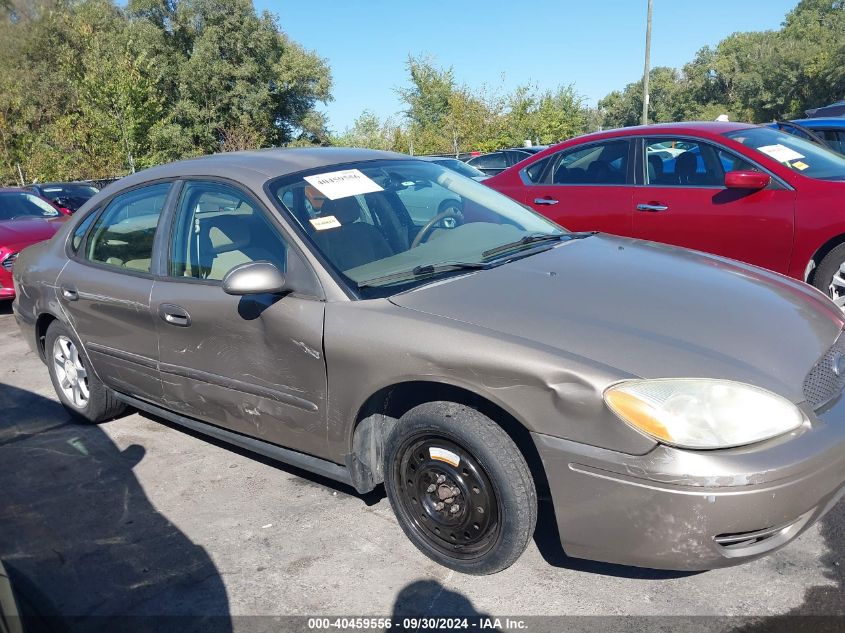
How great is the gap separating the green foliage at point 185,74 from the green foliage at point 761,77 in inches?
1613

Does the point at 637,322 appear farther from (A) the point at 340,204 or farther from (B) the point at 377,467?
(A) the point at 340,204

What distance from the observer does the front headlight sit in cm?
211

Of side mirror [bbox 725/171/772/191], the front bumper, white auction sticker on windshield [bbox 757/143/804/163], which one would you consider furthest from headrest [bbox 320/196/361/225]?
white auction sticker on windshield [bbox 757/143/804/163]

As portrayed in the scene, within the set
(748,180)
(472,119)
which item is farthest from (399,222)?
(472,119)

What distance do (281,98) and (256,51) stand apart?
10.7ft

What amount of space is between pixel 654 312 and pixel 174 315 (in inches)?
85.7

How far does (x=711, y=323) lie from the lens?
249 centimetres

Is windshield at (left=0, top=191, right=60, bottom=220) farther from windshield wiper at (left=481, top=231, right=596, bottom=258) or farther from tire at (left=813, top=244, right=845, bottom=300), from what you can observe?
tire at (left=813, top=244, right=845, bottom=300)

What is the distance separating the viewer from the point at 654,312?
2529 millimetres

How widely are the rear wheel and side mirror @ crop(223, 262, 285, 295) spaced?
424 cm

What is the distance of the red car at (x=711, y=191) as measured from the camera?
520 cm

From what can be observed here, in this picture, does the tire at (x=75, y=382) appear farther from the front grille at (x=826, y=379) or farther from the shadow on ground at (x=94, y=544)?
the front grille at (x=826, y=379)

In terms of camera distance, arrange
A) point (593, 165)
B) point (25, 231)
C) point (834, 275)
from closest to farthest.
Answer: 1. point (834, 275)
2. point (593, 165)
3. point (25, 231)

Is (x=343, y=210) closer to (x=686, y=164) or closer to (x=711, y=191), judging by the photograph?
(x=711, y=191)
